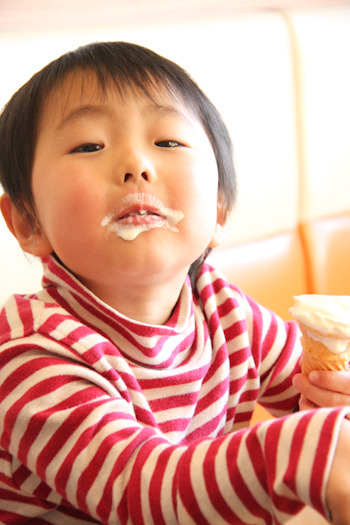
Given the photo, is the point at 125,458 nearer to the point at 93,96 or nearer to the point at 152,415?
the point at 152,415

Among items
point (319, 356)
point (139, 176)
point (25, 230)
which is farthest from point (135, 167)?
point (319, 356)

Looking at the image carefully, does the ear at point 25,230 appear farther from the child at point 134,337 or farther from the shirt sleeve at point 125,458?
the shirt sleeve at point 125,458

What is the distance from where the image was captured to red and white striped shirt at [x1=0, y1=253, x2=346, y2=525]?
614mm

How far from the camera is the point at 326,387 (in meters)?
0.93

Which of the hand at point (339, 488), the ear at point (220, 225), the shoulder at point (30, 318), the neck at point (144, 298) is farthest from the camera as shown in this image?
the ear at point (220, 225)

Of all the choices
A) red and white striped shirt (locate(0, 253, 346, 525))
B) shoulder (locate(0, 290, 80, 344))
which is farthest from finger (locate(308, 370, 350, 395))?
shoulder (locate(0, 290, 80, 344))

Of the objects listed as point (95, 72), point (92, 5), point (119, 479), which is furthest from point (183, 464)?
point (92, 5)

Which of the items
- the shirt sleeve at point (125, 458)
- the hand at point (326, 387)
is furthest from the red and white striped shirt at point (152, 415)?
the hand at point (326, 387)

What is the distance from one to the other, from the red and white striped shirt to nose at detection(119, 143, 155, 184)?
0.16 metres

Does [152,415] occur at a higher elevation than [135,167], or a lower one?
lower

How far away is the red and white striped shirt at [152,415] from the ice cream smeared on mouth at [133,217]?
0.12 meters

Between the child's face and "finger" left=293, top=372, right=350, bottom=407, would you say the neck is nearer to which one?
the child's face

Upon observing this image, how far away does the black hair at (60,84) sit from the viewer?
0.91m

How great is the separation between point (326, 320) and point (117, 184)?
0.97ft
